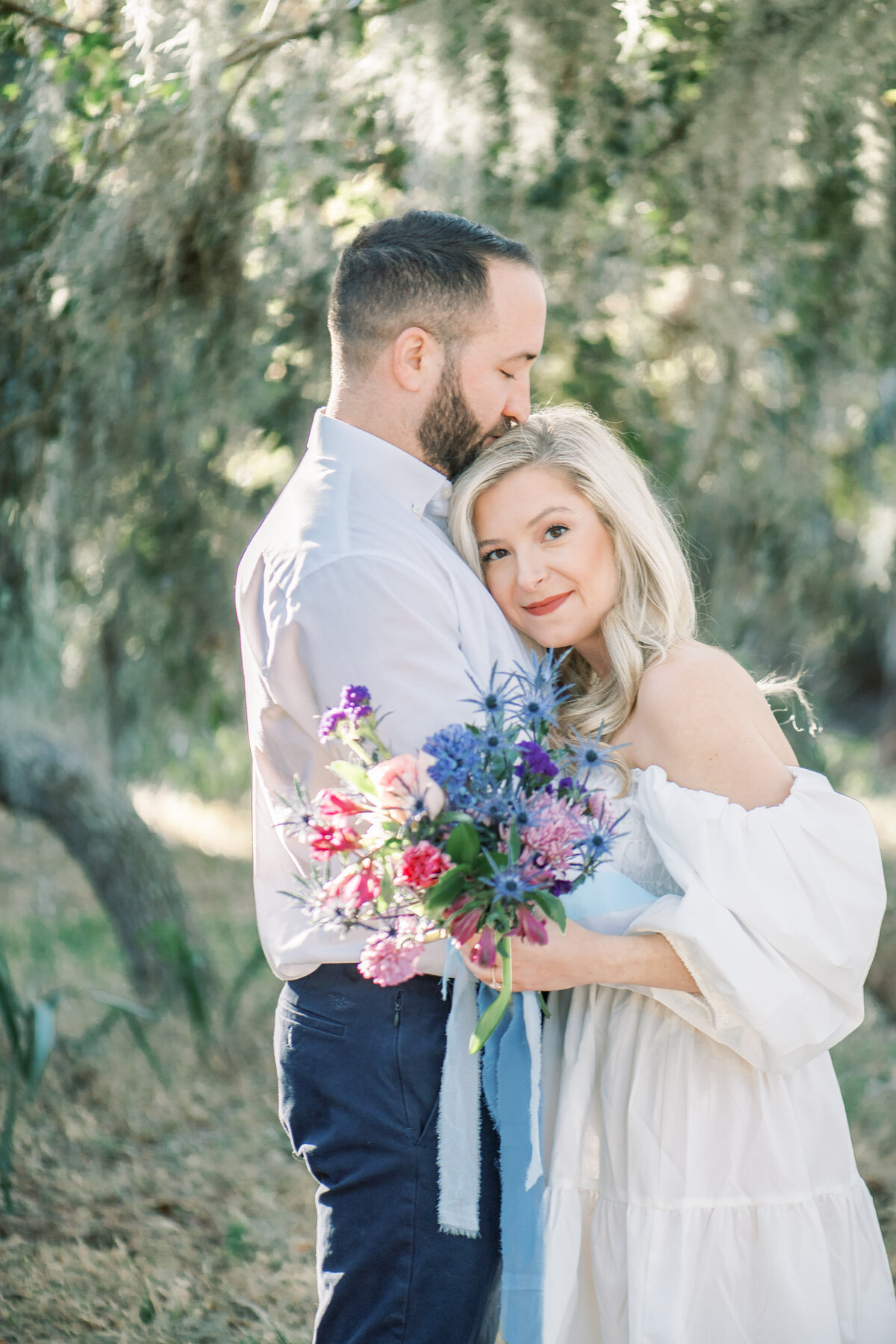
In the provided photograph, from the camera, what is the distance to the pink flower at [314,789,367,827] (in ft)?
4.88

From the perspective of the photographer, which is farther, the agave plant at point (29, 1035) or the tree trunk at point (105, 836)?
the tree trunk at point (105, 836)

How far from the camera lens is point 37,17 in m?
2.81

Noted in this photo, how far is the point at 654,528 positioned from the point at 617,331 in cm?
338

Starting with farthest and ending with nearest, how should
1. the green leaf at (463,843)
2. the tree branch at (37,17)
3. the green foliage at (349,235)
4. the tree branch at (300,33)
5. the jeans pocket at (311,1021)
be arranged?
the green foliage at (349,235)
the tree branch at (300,33)
the tree branch at (37,17)
the jeans pocket at (311,1021)
the green leaf at (463,843)

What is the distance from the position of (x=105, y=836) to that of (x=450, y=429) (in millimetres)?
3374

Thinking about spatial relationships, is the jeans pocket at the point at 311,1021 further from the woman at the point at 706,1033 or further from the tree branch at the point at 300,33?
the tree branch at the point at 300,33

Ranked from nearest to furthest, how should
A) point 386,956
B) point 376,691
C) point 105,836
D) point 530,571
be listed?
point 386,956 → point 376,691 → point 530,571 → point 105,836

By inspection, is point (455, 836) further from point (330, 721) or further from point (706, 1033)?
point (706, 1033)

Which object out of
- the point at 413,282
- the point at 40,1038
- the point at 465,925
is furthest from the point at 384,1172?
the point at 40,1038

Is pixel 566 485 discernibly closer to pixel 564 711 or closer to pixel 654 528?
pixel 654 528

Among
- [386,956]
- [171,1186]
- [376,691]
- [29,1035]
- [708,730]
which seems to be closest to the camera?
[386,956]

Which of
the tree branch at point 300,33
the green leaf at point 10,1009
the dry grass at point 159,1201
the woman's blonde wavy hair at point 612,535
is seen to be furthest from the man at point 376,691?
the green leaf at point 10,1009

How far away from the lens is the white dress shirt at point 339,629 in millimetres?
1690

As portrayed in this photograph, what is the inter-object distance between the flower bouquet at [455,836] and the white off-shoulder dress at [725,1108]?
0.32 meters
